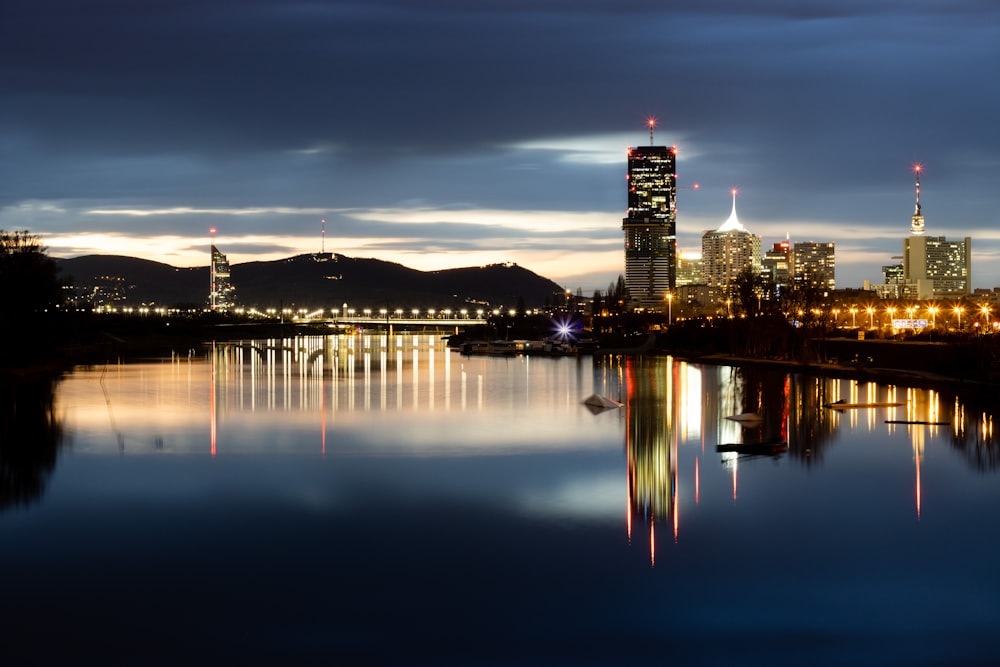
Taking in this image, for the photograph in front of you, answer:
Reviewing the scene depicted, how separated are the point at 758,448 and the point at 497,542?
39.5ft

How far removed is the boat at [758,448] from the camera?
25.8 metres

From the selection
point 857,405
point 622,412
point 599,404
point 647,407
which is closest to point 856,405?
point 857,405

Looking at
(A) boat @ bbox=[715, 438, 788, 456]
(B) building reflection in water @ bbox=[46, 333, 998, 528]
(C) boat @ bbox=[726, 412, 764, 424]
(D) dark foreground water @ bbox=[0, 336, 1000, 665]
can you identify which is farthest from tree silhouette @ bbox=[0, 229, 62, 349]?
(A) boat @ bbox=[715, 438, 788, 456]

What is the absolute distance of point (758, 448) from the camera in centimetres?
2617

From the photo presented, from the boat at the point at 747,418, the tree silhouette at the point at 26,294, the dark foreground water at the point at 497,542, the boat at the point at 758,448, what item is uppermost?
the tree silhouette at the point at 26,294

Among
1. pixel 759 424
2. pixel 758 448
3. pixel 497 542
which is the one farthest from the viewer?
pixel 759 424

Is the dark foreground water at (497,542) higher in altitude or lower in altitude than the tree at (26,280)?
lower

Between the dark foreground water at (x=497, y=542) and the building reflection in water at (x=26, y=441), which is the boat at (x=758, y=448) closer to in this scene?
the dark foreground water at (x=497, y=542)

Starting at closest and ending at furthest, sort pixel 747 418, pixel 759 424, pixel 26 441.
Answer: pixel 26 441
pixel 759 424
pixel 747 418

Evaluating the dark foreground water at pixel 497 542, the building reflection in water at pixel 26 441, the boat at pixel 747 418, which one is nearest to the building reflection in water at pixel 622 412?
the dark foreground water at pixel 497 542

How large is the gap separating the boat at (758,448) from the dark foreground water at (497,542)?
16.5 inches

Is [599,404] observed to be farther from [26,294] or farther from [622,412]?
[26,294]

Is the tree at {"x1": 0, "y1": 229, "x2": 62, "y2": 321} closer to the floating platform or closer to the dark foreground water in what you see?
the dark foreground water

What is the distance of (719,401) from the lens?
4006 cm
